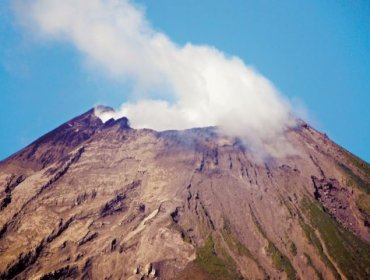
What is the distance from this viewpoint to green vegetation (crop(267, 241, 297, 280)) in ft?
584

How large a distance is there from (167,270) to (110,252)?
24.5 m

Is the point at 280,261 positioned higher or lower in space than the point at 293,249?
lower

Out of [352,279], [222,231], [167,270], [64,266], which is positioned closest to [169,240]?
[167,270]

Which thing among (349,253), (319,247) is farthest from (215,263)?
(349,253)

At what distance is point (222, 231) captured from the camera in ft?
632

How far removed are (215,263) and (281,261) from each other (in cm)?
2719

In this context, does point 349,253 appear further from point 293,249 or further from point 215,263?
point 215,263

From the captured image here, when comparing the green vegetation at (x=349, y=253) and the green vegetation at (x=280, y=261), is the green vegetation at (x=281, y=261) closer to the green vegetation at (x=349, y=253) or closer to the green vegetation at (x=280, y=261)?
the green vegetation at (x=280, y=261)

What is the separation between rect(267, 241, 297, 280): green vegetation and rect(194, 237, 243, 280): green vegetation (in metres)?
17.2

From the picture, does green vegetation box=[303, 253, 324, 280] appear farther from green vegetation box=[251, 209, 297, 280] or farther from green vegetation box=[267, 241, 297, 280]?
green vegetation box=[267, 241, 297, 280]

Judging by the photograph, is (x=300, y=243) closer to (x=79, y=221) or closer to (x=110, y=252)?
(x=110, y=252)

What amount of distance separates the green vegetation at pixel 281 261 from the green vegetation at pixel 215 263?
56.4ft

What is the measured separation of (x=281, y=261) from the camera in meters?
182

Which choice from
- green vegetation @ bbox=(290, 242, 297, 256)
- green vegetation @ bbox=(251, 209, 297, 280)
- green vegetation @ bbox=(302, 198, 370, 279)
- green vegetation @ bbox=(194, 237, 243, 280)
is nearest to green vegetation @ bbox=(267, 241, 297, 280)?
green vegetation @ bbox=(251, 209, 297, 280)
